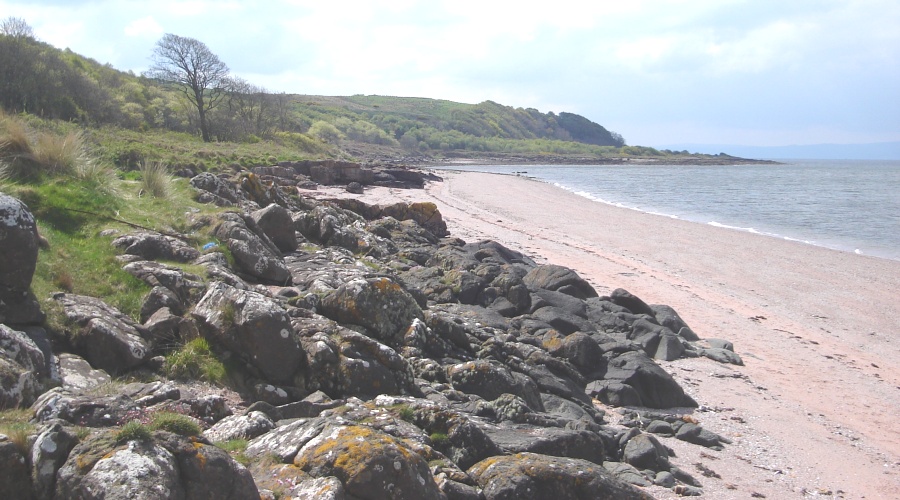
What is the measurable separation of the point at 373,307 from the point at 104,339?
3.06 meters

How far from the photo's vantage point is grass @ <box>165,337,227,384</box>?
5.98 m

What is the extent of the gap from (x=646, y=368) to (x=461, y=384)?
4.07m

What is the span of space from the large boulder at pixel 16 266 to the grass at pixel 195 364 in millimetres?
1217

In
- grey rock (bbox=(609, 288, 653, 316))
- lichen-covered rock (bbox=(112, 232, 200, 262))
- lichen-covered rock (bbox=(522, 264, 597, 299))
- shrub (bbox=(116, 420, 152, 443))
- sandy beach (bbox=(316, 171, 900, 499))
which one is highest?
lichen-covered rock (bbox=(112, 232, 200, 262))

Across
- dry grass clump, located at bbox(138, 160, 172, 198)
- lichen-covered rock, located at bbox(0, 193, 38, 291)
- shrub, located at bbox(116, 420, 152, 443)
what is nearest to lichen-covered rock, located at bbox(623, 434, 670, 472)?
shrub, located at bbox(116, 420, 152, 443)

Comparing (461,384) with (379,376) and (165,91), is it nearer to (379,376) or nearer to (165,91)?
(379,376)

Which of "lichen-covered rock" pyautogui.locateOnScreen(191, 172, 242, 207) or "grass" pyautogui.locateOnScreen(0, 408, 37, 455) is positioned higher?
"lichen-covered rock" pyautogui.locateOnScreen(191, 172, 242, 207)

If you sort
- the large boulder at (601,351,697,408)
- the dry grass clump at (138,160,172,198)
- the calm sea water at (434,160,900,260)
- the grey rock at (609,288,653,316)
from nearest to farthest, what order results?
1. the large boulder at (601,351,697,408)
2. the dry grass clump at (138,160,172,198)
3. the grey rock at (609,288,653,316)
4. the calm sea water at (434,160,900,260)

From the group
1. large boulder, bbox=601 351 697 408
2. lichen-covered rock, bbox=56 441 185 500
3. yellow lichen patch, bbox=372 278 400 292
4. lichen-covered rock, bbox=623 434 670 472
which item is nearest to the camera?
lichen-covered rock, bbox=56 441 185 500

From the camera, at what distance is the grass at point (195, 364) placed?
19.6 feet

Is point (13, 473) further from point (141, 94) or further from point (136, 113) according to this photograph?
point (141, 94)

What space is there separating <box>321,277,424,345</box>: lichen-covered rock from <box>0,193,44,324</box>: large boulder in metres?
3.14

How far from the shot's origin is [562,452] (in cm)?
617

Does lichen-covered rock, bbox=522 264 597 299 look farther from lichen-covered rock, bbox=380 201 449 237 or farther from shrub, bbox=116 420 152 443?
shrub, bbox=116 420 152 443
